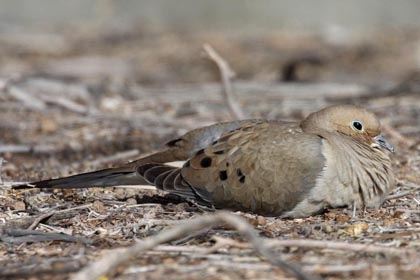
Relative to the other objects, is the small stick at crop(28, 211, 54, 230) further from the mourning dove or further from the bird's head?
the bird's head

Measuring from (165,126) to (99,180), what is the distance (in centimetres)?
239

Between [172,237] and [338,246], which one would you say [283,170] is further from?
[172,237]

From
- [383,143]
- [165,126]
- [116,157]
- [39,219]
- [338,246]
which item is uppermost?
[165,126]

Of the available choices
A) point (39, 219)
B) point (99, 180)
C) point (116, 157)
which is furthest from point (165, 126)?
point (39, 219)

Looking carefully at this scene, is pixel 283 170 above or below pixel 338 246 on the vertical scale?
above

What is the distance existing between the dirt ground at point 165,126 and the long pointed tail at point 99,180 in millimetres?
99

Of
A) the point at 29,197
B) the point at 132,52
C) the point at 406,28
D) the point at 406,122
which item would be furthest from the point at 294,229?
the point at 406,28

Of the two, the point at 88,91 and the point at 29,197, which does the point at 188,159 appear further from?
the point at 88,91

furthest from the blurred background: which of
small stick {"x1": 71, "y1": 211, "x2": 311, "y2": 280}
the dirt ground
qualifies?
small stick {"x1": 71, "y1": 211, "x2": 311, "y2": 280}

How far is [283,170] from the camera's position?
A: 4.54 metres

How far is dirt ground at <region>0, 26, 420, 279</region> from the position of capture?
3.60m

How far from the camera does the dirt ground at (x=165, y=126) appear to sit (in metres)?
3.60

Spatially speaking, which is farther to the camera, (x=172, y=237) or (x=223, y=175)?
(x=223, y=175)

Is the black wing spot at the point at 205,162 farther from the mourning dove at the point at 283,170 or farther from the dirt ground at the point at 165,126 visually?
the dirt ground at the point at 165,126
